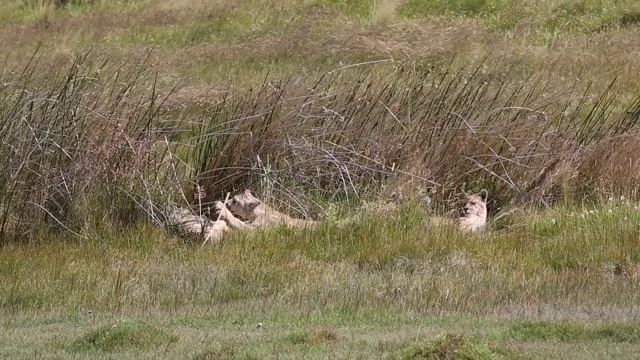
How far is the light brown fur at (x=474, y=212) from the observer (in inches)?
471

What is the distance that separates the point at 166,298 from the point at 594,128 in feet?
22.4

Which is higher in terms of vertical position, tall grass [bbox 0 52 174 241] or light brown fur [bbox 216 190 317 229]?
tall grass [bbox 0 52 174 241]

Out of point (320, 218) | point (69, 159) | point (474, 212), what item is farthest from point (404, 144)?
point (69, 159)

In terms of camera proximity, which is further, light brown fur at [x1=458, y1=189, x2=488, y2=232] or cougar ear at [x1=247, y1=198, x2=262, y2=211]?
cougar ear at [x1=247, y1=198, x2=262, y2=211]

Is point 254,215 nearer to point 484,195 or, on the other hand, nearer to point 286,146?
point 286,146

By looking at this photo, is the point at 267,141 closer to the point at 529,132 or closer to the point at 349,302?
the point at 529,132

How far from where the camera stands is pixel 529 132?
1354 cm

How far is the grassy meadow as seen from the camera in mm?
7582

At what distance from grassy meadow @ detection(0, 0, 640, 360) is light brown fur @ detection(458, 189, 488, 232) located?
0.15 m

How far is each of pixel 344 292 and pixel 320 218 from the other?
3083mm

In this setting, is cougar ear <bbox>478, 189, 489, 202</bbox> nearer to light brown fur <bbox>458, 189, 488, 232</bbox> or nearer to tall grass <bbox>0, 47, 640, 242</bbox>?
light brown fur <bbox>458, 189, 488, 232</bbox>

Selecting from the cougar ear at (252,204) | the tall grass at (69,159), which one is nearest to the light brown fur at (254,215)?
the cougar ear at (252,204)

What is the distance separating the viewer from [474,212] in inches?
489

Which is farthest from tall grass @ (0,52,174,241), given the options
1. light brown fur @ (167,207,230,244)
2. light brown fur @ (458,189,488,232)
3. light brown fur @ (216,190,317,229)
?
light brown fur @ (458,189,488,232)
